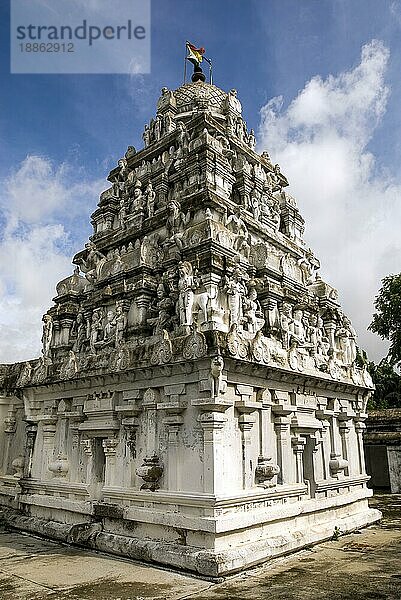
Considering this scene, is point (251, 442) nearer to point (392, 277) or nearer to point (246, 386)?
point (246, 386)

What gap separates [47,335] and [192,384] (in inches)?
324

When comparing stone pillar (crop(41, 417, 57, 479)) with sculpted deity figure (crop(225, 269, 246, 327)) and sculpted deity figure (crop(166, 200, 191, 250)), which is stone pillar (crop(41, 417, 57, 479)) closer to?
sculpted deity figure (crop(225, 269, 246, 327))

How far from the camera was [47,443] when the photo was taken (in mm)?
15000

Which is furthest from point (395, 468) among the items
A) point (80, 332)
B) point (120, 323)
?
point (80, 332)

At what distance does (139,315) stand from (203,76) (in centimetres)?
1445

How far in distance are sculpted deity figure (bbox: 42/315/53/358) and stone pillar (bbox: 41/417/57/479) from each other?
282 centimetres

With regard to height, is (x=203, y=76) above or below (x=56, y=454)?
above

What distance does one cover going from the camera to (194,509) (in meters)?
10.4

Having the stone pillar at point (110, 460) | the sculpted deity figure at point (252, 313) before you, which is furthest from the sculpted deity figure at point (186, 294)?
the stone pillar at point (110, 460)

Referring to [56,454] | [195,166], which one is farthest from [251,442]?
[195,166]

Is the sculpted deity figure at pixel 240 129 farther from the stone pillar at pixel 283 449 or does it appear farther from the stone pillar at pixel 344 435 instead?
the stone pillar at pixel 283 449

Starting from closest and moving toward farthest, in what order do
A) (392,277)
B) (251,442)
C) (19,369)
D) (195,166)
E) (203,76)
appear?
(251,442)
(195,166)
(19,369)
(203,76)
(392,277)

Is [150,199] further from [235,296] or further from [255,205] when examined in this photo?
[235,296]

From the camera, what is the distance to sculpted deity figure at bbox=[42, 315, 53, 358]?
17.3m
